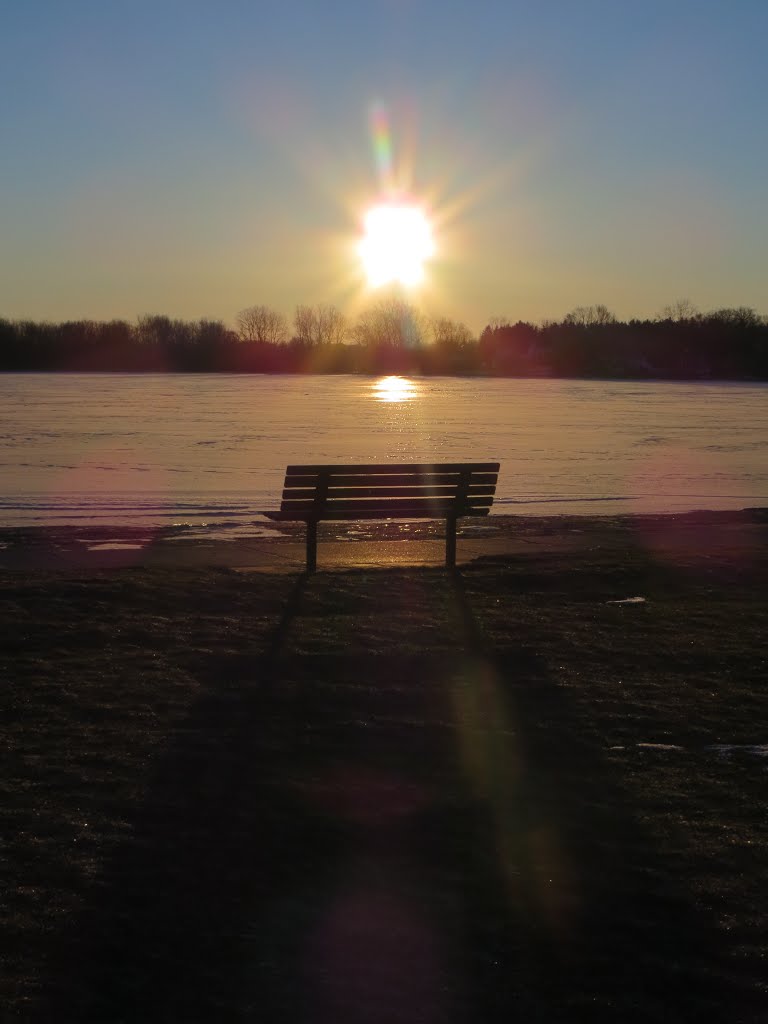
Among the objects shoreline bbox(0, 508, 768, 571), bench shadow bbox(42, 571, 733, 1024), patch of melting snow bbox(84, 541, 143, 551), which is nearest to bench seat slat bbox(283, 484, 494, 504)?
shoreline bbox(0, 508, 768, 571)

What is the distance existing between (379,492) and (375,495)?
0.14 ft

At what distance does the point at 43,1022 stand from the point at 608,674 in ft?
12.7

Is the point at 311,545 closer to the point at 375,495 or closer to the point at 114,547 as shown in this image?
the point at 375,495

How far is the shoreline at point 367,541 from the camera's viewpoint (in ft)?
33.7

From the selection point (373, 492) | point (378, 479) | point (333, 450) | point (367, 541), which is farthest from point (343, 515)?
point (333, 450)

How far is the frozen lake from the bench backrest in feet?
15.7

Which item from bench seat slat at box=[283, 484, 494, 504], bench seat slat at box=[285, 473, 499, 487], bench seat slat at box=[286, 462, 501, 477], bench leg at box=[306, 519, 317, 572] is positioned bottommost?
bench leg at box=[306, 519, 317, 572]

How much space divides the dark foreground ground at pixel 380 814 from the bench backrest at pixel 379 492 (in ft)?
6.20

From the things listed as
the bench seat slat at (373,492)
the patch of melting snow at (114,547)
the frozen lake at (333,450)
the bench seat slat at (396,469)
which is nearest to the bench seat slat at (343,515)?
the bench seat slat at (373,492)

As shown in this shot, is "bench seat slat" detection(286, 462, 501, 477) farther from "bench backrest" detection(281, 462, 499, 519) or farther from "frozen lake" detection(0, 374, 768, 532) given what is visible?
"frozen lake" detection(0, 374, 768, 532)

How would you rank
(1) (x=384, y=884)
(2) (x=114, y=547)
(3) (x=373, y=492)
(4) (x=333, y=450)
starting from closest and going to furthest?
(1) (x=384, y=884), (3) (x=373, y=492), (2) (x=114, y=547), (4) (x=333, y=450)

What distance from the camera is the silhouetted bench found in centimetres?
945

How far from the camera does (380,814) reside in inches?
165

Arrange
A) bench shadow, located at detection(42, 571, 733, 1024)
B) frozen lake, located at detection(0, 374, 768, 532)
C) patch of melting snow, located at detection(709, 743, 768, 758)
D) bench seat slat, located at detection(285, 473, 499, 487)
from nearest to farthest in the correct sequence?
bench shadow, located at detection(42, 571, 733, 1024) → patch of melting snow, located at detection(709, 743, 768, 758) → bench seat slat, located at detection(285, 473, 499, 487) → frozen lake, located at detection(0, 374, 768, 532)
